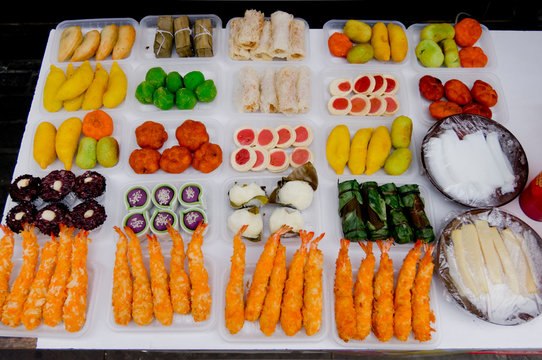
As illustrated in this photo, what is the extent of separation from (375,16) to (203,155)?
10.1ft

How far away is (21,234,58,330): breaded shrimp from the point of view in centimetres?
222

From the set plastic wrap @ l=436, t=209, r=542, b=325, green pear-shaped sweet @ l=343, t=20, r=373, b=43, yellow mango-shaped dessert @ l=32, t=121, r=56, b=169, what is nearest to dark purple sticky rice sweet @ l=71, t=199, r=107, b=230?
yellow mango-shaped dessert @ l=32, t=121, r=56, b=169

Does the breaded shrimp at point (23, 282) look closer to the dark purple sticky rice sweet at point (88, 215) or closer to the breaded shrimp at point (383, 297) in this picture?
the dark purple sticky rice sweet at point (88, 215)

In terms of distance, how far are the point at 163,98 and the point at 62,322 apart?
5.28 feet

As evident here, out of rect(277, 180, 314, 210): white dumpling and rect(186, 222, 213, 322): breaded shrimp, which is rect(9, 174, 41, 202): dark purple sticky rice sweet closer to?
rect(186, 222, 213, 322): breaded shrimp

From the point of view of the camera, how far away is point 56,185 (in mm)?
2541

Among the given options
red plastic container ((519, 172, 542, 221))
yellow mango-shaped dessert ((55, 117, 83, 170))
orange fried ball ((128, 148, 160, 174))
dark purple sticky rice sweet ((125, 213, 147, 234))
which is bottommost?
dark purple sticky rice sweet ((125, 213, 147, 234))

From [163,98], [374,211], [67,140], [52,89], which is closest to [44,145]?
[67,140]

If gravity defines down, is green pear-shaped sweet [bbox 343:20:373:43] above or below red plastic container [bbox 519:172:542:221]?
above

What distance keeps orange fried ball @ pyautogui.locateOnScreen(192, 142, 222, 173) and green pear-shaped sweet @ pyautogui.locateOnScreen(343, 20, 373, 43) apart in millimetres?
1470

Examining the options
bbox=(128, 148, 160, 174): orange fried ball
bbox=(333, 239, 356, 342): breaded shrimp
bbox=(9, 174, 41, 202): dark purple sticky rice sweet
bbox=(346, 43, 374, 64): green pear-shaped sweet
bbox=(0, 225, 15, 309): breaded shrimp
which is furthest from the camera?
bbox=(346, 43, 374, 64): green pear-shaped sweet

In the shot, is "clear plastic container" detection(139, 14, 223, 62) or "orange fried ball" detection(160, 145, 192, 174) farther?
Answer: "clear plastic container" detection(139, 14, 223, 62)

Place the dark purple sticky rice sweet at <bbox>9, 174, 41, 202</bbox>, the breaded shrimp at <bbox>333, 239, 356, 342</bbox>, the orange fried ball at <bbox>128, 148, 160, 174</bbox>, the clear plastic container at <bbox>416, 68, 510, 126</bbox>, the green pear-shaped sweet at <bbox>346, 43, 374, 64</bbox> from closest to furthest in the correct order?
the breaded shrimp at <bbox>333, 239, 356, 342</bbox> → the dark purple sticky rice sweet at <bbox>9, 174, 41, 202</bbox> → the orange fried ball at <bbox>128, 148, 160, 174</bbox> → the clear plastic container at <bbox>416, 68, 510, 126</bbox> → the green pear-shaped sweet at <bbox>346, 43, 374, 64</bbox>

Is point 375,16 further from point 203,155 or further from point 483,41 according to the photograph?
point 203,155
